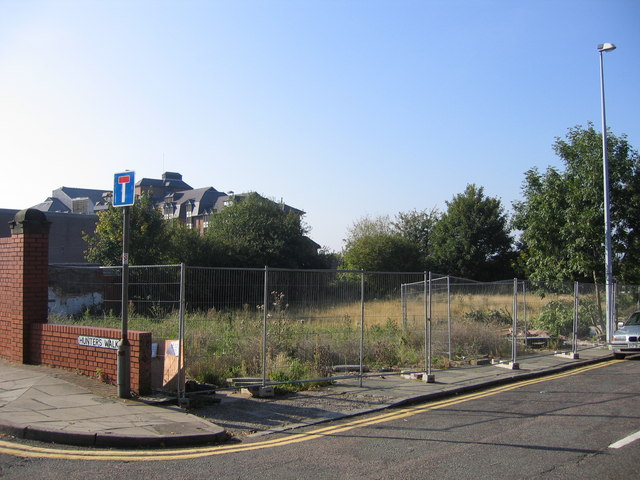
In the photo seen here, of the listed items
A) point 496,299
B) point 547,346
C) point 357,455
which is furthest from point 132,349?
point 547,346

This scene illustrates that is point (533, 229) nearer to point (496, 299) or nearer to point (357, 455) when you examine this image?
point (496, 299)

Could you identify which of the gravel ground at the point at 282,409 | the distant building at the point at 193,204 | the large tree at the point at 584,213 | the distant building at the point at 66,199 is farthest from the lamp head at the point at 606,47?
the distant building at the point at 66,199

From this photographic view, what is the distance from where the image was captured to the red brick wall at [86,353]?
9.27 metres

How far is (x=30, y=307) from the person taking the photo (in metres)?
11.5

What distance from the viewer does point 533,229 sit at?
85.0 feet

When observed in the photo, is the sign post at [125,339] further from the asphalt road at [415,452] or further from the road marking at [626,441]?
Result: the road marking at [626,441]

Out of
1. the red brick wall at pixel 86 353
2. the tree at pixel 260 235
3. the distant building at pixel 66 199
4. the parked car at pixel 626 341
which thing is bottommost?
the parked car at pixel 626 341

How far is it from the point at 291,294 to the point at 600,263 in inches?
721

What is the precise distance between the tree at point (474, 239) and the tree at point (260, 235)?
15603 millimetres

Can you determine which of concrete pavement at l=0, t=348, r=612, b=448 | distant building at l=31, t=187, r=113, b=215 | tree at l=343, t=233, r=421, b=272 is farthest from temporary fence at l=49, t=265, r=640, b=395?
distant building at l=31, t=187, r=113, b=215

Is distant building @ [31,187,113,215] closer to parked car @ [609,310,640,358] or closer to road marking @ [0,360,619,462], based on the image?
parked car @ [609,310,640,358]

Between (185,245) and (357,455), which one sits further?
(185,245)

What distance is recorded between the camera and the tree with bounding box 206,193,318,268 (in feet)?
155

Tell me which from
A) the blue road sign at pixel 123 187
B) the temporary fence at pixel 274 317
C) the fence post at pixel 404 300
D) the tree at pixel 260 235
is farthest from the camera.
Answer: the tree at pixel 260 235
